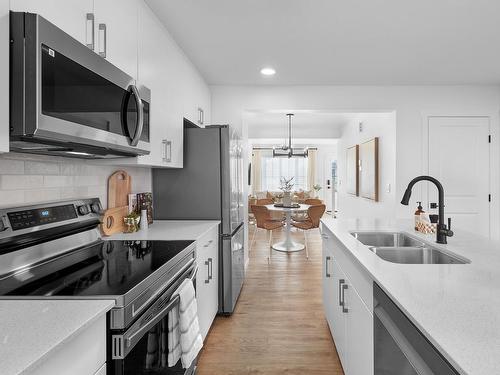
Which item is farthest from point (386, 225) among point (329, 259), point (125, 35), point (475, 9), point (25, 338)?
point (25, 338)

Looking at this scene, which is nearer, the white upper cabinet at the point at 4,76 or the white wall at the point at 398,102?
the white upper cabinet at the point at 4,76

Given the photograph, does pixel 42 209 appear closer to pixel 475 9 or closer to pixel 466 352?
pixel 466 352

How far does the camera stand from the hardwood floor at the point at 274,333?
7.06 ft

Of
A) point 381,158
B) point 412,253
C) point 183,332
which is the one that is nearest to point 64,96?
point 183,332

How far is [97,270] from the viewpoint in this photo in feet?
4.60

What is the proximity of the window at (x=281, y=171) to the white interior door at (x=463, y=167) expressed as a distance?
262 inches

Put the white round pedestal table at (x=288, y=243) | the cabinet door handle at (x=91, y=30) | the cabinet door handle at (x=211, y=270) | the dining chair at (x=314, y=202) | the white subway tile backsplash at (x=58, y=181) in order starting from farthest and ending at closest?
the dining chair at (x=314, y=202), the white round pedestal table at (x=288, y=243), the cabinet door handle at (x=211, y=270), the white subway tile backsplash at (x=58, y=181), the cabinet door handle at (x=91, y=30)

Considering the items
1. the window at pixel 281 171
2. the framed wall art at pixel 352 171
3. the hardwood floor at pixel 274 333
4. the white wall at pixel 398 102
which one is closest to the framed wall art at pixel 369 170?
the framed wall art at pixel 352 171

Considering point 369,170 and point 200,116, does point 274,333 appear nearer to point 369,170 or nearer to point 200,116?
point 200,116

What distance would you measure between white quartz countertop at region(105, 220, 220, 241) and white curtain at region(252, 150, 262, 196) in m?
7.78

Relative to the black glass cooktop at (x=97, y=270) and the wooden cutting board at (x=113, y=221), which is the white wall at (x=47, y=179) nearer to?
the wooden cutting board at (x=113, y=221)

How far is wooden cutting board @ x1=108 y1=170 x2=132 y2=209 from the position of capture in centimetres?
222

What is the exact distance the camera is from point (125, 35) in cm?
174

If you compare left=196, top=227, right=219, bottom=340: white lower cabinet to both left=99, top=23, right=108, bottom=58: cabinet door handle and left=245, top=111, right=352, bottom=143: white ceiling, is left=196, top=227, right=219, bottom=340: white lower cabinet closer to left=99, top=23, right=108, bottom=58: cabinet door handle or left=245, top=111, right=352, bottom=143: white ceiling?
left=99, top=23, right=108, bottom=58: cabinet door handle
